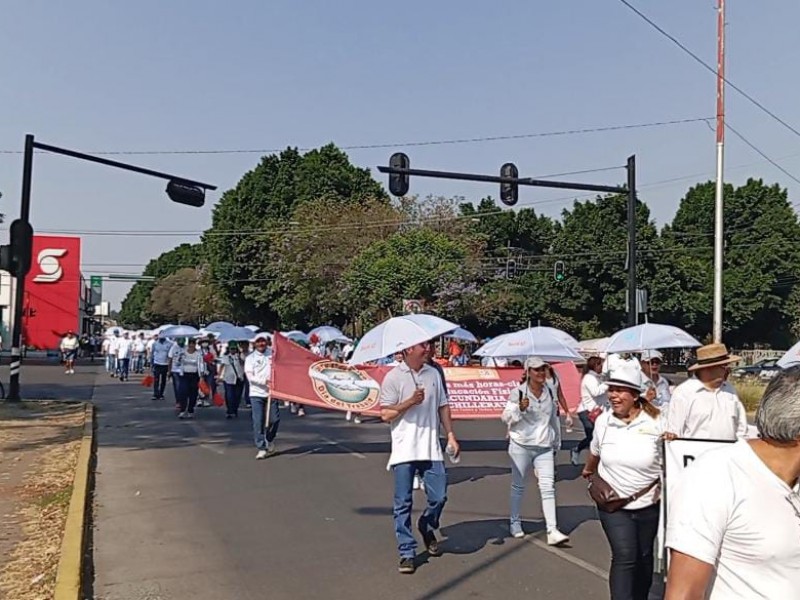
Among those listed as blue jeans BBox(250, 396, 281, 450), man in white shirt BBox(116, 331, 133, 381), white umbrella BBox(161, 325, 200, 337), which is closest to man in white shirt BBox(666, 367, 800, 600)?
blue jeans BBox(250, 396, 281, 450)

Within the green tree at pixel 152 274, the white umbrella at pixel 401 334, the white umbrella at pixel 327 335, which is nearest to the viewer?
the white umbrella at pixel 401 334

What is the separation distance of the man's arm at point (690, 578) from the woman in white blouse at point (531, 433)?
235 inches

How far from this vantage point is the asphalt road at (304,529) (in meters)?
7.13

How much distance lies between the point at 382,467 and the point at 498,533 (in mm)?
4518

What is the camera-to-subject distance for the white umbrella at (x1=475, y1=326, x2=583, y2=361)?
45.4ft

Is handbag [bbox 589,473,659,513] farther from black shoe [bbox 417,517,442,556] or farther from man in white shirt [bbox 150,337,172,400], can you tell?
man in white shirt [bbox 150,337,172,400]

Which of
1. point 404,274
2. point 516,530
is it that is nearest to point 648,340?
point 516,530

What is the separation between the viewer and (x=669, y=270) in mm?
60250

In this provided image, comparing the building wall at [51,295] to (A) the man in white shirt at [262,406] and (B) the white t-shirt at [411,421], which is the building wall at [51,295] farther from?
(B) the white t-shirt at [411,421]

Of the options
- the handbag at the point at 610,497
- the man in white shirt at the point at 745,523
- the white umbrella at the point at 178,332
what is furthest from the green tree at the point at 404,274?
the man in white shirt at the point at 745,523

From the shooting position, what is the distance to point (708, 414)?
7574mm

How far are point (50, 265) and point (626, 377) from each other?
63646 millimetres

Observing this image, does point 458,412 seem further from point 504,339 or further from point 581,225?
point 581,225

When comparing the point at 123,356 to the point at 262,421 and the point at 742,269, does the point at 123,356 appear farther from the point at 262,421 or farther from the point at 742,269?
the point at 742,269
